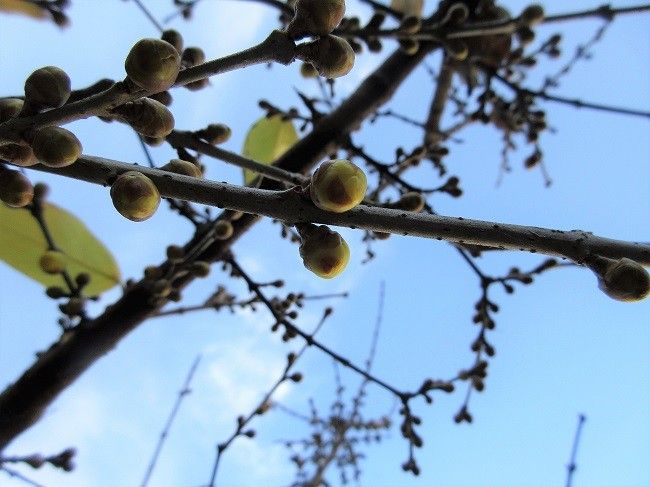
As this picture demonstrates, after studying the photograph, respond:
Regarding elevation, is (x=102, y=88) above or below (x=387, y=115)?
below

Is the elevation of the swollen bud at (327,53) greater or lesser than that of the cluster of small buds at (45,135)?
greater

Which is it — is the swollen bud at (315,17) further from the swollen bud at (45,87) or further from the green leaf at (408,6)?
the green leaf at (408,6)

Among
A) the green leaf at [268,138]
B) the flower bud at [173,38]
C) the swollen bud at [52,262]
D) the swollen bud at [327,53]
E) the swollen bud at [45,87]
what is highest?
the green leaf at [268,138]

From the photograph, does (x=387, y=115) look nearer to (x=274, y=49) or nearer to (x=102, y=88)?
(x=102, y=88)

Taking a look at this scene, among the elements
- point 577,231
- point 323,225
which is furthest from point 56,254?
point 577,231

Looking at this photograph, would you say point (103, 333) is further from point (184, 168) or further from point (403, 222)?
point (403, 222)

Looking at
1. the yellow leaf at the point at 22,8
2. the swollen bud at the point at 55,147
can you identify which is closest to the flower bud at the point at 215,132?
the swollen bud at the point at 55,147
